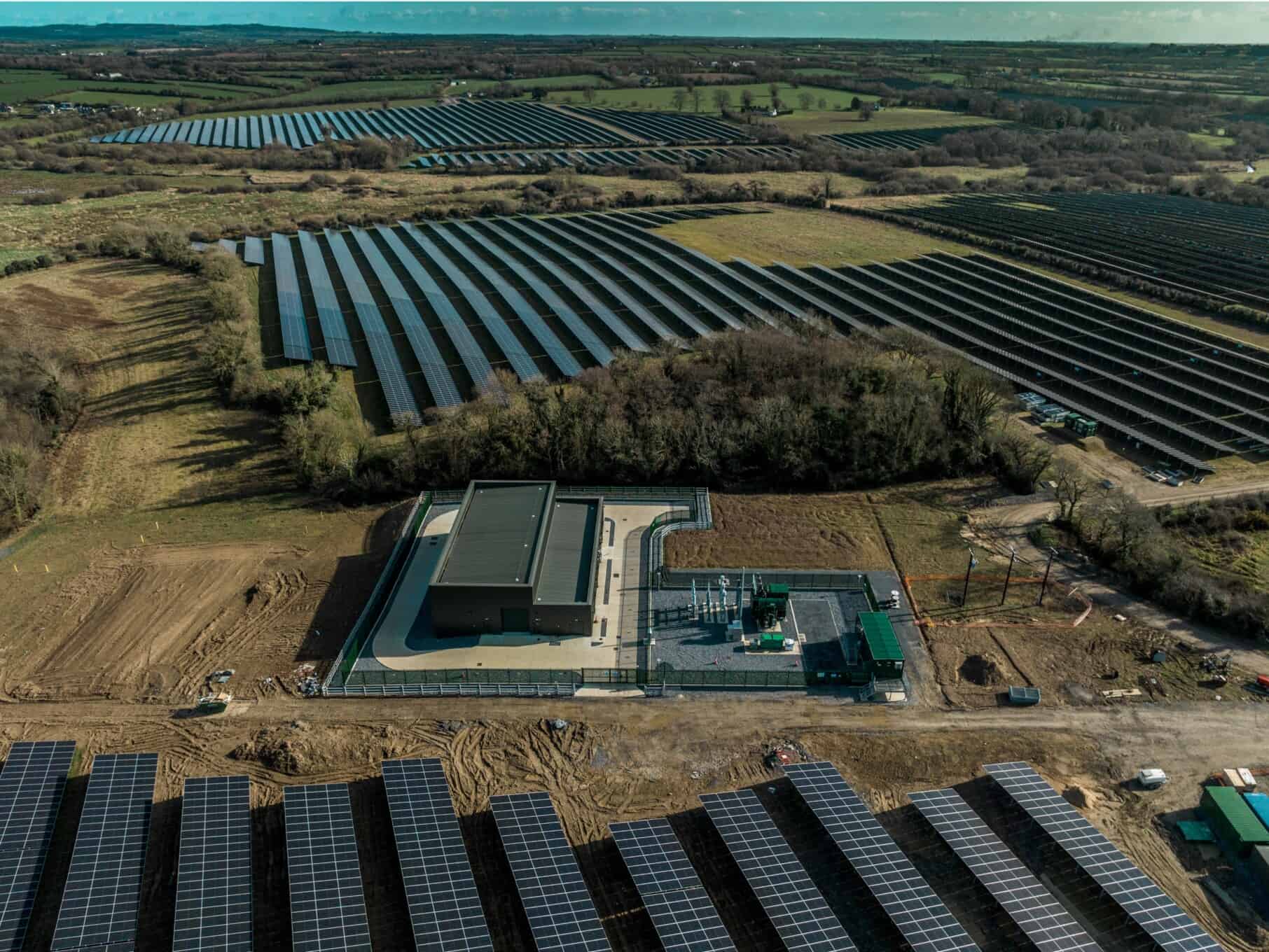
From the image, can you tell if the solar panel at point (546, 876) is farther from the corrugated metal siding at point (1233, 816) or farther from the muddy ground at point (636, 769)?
the corrugated metal siding at point (1233, 816)

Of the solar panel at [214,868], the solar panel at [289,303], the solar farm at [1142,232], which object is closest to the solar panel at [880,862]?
the solar panel at [214,868]

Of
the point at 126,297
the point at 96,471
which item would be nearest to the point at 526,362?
the point at 96,471

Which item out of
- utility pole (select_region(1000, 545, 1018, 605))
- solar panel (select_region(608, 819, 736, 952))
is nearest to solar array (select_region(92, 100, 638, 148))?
utility pole (select_region(1000, 545, 1018, 605))

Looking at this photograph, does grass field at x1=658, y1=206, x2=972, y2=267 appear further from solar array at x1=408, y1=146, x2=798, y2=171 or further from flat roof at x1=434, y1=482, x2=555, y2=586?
flat roof at x1=434, y1=482, x2=555, y2=586

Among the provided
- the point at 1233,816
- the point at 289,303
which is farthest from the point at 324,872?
the point at 289,303

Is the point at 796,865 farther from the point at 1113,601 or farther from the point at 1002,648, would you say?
the point at 1113,601

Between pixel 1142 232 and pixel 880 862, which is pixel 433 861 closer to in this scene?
pixel 880 862
